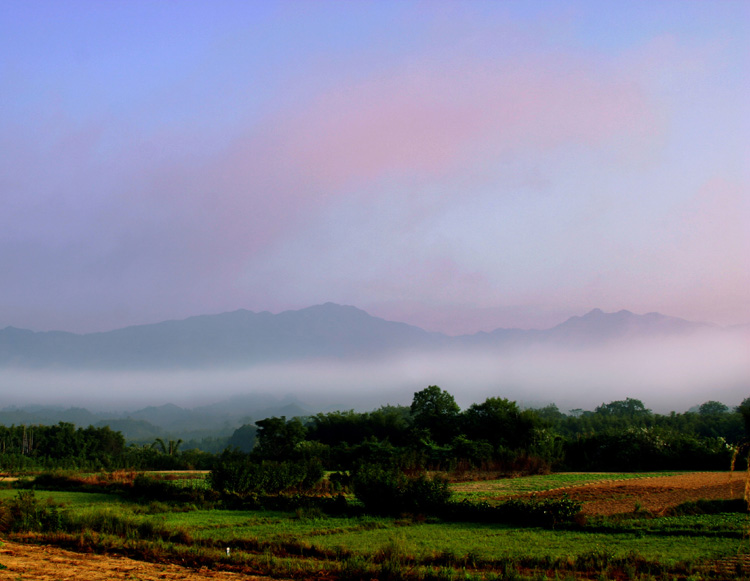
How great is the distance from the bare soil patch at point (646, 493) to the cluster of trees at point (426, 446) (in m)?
9.83

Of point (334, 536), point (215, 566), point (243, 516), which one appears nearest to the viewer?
point (215, 566)

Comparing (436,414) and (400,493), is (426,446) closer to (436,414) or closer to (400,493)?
(436,414)

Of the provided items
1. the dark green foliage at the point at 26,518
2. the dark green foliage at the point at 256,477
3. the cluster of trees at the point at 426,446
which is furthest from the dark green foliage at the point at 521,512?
the dark green foliage at the point at 26,518

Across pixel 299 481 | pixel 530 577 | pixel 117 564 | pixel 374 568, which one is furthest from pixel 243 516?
pixel 530 577

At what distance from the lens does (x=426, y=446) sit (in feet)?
164

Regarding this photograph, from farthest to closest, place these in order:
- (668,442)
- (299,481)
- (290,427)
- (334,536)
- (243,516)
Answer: (290,427), (668,442), (299,481), (243,516), (334,536)

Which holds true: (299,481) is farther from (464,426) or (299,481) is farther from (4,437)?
(4,437)

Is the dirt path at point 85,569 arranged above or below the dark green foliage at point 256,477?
above

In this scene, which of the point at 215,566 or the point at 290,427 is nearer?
the point at 215,566

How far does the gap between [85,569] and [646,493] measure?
75.9 ft

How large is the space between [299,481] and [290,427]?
28233mm

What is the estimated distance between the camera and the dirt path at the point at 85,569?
11.2 m

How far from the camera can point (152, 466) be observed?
163 ft

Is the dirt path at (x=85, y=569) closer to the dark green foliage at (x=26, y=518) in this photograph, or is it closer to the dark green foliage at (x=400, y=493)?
the dark green foliage at (x=26, y=518)
